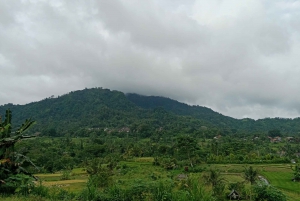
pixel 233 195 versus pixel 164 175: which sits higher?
pixel 233 195

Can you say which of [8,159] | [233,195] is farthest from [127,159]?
[8,159]

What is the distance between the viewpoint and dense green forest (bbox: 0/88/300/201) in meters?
10.4

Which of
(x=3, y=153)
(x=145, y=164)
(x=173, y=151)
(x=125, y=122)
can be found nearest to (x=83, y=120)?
(x=125, y=122)

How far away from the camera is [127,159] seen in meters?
56.8

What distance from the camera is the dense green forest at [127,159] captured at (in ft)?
34.1

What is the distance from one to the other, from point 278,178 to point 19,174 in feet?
125

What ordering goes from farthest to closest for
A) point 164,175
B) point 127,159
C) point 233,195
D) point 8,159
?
point 127,159
point 164,175
point 233,195
point 8,159

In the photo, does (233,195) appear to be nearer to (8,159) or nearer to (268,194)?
(268,194)

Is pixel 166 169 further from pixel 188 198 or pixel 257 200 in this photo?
pixel 188 198

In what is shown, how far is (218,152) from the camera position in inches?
2463

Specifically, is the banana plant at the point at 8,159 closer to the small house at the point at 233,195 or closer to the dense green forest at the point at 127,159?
the dense green forest at the point at 127,159

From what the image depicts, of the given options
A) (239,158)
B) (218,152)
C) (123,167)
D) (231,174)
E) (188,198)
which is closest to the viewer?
(188,198)

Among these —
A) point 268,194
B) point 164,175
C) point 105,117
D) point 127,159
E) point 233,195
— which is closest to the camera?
point 268,194

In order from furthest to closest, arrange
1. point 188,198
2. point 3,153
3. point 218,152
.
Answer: point 218,152 < point 3,153 < point 188,198
